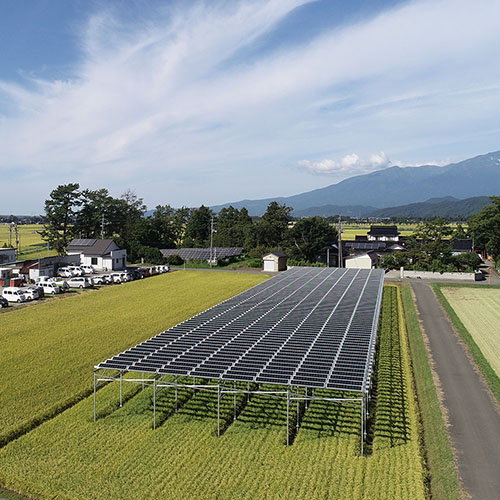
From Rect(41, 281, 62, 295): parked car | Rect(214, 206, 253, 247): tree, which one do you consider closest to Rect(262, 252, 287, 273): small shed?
Rect(214, 206, 253, 247): tree

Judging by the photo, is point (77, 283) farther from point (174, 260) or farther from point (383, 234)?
point (383, 234)

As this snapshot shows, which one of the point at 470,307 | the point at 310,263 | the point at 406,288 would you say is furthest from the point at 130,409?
the point at 310,263

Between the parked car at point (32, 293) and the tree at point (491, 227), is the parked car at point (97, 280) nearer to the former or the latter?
the parked car at point (32, 293)

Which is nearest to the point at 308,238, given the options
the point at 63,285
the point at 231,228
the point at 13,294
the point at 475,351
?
the point at 231,228

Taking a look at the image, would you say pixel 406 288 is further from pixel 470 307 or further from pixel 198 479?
A: pixel 198 479

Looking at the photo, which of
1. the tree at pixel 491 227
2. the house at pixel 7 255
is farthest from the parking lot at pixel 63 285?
the tree at pixel 491 227
